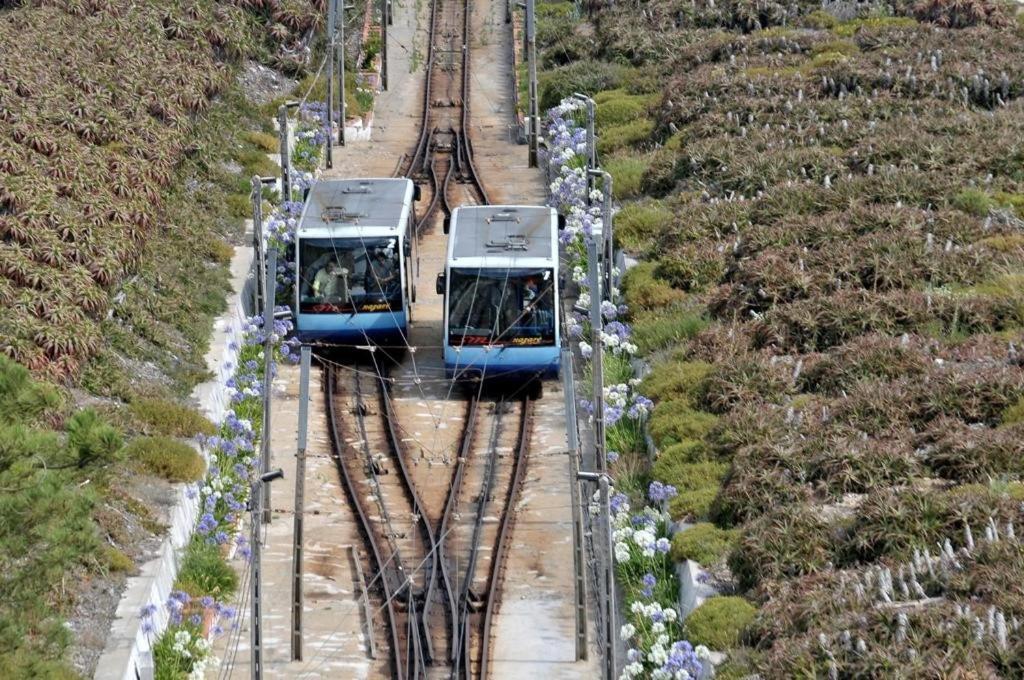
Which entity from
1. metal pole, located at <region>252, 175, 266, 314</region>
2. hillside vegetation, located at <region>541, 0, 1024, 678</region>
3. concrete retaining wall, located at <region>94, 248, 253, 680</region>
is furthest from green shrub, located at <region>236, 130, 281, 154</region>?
concrete retaining wall, located at <region>94, 248, 253, 680</region>

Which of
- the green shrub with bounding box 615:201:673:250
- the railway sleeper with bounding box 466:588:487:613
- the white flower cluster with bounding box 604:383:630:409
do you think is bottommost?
the railway sleeper with bounding box 466:588:487:613

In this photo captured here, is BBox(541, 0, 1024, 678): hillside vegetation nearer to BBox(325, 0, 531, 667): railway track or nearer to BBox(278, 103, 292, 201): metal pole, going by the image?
BBox(325, 0, 531, 667): railway track

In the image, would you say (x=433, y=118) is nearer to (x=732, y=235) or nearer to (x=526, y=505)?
(x=732, y=235)

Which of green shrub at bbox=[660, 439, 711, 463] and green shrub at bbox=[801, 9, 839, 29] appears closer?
green shrub at bbox=[660, 439, 711, 463]

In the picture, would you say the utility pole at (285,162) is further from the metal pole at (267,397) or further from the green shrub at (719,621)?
the green shrub at (719,621)

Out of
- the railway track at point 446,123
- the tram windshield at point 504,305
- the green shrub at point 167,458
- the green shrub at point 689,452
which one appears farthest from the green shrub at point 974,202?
the green shrub at point 167,458

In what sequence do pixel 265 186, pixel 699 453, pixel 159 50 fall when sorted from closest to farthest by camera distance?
pixel 699 453 < pixel 265 186 < pixel 159 50

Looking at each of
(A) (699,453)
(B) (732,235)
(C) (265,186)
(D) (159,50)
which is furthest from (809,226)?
(D) (159,50)
